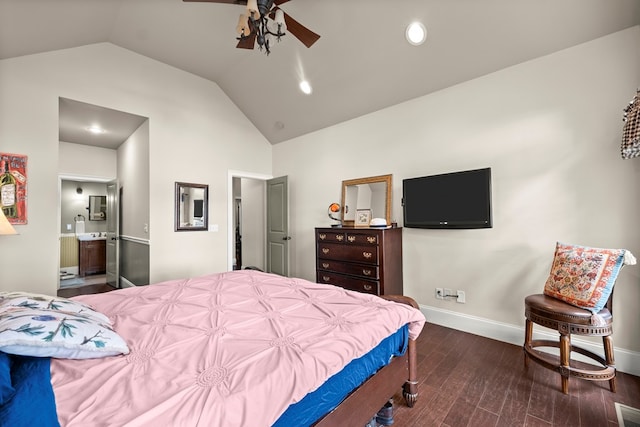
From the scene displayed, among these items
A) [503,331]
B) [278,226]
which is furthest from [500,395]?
[278,226]

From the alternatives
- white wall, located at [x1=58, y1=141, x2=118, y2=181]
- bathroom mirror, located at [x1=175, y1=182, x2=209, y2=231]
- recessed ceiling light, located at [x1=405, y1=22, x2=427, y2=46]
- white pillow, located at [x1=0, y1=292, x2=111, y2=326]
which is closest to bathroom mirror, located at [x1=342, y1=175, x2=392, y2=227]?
recessed ceiling light, located at [x1=405, y1=22, x2=427, y2=46]

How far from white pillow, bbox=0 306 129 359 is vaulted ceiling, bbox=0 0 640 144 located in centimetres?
282

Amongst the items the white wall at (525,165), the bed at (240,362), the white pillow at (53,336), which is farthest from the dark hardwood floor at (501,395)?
the white pillow at (53,336)

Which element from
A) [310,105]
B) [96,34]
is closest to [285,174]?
[310,105]

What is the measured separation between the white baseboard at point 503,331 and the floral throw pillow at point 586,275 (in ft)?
2.08

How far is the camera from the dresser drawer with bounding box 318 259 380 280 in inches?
121

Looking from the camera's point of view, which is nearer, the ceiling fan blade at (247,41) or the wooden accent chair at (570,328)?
the wooden accent chair at (570,328)

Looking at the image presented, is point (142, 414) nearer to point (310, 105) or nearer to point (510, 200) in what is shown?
point (510, 200)

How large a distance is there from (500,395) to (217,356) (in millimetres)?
1998

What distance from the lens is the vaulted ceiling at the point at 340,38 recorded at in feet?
7.50

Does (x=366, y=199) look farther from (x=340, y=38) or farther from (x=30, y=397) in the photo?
(x=30, y=397)

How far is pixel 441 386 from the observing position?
2.02 meters

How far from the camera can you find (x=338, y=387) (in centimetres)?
115

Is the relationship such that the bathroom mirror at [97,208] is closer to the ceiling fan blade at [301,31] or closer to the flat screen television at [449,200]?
the ceiling fan blade at [301,31]
